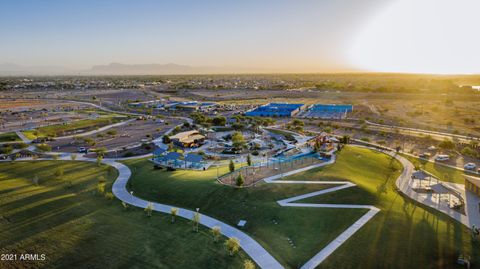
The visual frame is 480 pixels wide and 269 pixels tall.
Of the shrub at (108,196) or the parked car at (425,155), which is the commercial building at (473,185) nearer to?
the parked car at (425,155)

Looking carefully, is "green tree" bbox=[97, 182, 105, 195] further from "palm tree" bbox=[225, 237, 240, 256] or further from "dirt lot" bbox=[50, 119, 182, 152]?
"dirt lot" bbox=[50, 119, 182, 152]

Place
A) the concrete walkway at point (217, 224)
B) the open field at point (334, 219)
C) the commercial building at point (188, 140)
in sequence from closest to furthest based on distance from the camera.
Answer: the concrete walkway at point (217, 224) < the open field at point (334, 219) < the commercial building at point (188, 140)

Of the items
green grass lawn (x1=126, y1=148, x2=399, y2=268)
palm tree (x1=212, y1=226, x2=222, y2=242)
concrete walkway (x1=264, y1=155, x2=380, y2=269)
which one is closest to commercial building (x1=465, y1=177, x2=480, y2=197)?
green grass lawn (x1=126, y1=148, x2=399, y2=268)

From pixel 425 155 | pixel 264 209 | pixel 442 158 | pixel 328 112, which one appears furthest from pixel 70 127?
pixel 442 158

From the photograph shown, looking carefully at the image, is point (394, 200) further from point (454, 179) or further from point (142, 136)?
point (142, 136)

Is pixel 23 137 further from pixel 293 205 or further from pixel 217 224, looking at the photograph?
pixel 293 205

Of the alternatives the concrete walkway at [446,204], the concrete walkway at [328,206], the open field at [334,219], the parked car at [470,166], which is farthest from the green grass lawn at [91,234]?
the parked car at [470,166]
